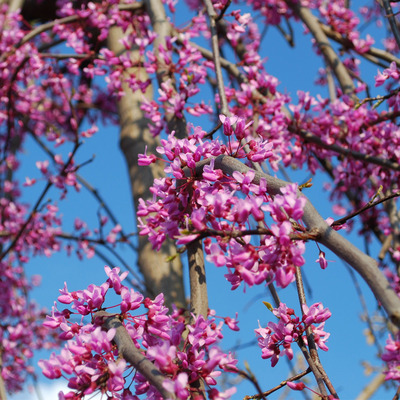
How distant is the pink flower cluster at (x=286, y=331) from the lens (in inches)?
77.1

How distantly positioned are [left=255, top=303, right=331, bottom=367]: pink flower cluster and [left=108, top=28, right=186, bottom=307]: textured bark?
1672mm

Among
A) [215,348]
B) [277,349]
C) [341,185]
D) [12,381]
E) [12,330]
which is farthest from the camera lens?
[12,381]

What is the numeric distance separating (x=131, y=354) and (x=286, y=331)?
2.41 ft

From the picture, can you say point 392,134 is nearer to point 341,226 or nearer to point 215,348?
point 341,226

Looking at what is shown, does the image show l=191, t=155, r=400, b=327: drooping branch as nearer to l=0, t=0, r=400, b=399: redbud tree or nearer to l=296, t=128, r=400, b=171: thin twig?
l=0, t=0, r=400, b=399: redbud tree

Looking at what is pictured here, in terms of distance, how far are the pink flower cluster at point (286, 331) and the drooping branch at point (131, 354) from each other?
647 millimetres

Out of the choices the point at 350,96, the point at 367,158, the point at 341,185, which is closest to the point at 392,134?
the point at 367,158

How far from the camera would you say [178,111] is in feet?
10.3

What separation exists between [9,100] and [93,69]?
1.51m

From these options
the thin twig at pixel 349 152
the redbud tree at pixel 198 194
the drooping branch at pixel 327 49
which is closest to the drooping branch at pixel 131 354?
the redbud tree at pixel 198 194

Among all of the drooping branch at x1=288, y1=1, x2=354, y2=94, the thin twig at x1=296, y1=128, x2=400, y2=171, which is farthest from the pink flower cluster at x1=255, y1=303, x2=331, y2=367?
the drooping branch at x1=288, y1=1, x2=354, y2=94

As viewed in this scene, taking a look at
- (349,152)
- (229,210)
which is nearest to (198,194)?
(229,210)

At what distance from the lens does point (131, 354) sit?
61.4 inches

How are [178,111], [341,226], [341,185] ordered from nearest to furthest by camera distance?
[341,226] < [178,111] < [341,185]
